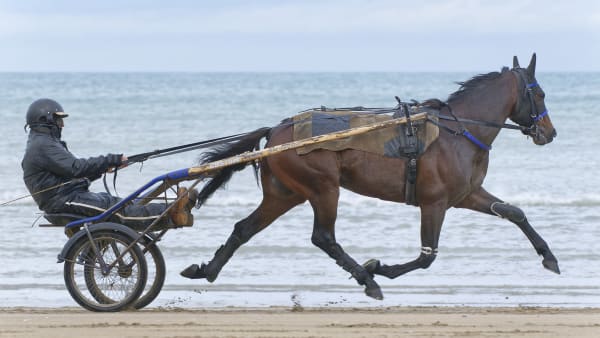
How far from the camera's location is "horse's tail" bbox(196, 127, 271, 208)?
25.3 ft

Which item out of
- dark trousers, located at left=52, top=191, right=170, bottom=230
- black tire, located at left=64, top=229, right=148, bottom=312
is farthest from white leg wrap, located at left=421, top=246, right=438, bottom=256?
black tire, located at left=64, top=229, right=148, bottom=312

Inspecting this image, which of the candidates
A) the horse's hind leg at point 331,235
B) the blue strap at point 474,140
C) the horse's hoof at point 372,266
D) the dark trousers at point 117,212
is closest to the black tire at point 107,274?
the dark trousers at point 117,212

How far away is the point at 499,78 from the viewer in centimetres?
779

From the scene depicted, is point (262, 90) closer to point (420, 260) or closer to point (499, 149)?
point (499, 149)

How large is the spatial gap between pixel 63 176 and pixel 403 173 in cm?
232

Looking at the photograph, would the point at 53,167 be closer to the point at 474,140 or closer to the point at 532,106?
the point at 474,140

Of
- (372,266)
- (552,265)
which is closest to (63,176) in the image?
(372,266)

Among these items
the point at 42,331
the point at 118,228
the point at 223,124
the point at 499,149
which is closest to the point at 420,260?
the point at 118,228

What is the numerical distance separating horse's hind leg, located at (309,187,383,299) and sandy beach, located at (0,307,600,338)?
19cm

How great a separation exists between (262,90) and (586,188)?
36.6 m

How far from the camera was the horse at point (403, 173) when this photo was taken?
7.37 m

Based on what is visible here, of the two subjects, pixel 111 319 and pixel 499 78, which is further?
pixel 499 78

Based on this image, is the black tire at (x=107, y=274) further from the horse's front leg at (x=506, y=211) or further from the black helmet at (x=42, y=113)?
the horse's front leg at (x=506, y=211)

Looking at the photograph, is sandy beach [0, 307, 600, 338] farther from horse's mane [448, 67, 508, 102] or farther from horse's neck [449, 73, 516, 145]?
horse's mane [448, 67, 508, 102]
